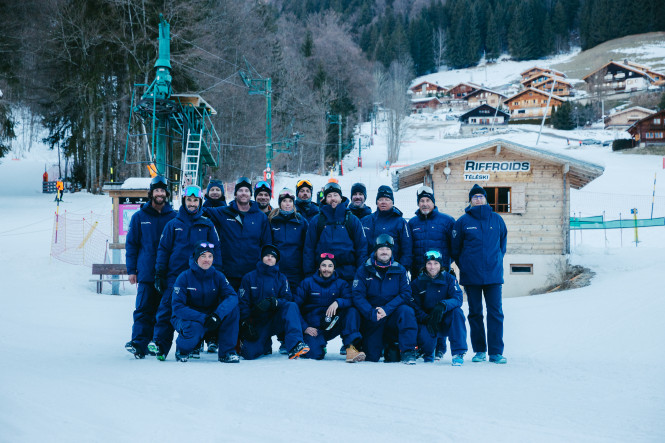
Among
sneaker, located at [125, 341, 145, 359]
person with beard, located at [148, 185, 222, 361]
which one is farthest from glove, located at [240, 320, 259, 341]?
sneaker, located at [125, 341, 145, 359]

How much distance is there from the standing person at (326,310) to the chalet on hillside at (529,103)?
253ft

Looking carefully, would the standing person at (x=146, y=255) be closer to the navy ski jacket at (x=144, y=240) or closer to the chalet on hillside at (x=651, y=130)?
the navy ski jacket at (x=144, y=240)

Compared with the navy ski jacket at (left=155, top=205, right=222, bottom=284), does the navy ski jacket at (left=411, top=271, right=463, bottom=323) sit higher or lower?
lower

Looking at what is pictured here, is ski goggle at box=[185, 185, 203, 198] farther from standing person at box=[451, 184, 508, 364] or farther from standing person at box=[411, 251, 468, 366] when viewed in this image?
standing person at box=[451, 184, 508, 364]

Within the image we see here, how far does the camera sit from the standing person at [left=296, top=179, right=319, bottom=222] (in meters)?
6.81

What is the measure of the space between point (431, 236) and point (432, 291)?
0.66m

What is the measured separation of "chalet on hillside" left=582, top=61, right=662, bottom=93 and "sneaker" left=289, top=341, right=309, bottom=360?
83750mm

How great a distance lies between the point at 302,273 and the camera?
20.5 feet

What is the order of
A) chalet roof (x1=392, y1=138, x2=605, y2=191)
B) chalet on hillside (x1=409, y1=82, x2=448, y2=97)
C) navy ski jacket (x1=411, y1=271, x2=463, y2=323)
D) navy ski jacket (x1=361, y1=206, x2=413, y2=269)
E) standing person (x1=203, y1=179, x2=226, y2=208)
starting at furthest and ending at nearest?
chalet on hillside (x1=409, y1=82, x2=448, y2=97) → chalet roof (x1=392, y1=138, x2=605, y2=191) → standing person (x1=203, y1=179, x2=226, y2=208) → navy ski jacket (x1=361, y1=206, x2=413, y2=269) → navy ski jacket (x1=411, y1=271, x2=463, y2=323)

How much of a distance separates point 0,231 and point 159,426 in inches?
561

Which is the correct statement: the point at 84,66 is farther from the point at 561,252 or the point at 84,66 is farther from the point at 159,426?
the point at 159,426

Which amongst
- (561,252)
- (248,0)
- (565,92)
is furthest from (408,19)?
(561,252)

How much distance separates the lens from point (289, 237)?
6.20 m

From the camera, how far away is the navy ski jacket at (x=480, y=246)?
5785 millimetres
